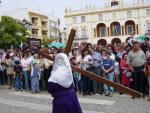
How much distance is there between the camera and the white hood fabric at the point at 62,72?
7.34 metres

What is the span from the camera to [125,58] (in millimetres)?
15414

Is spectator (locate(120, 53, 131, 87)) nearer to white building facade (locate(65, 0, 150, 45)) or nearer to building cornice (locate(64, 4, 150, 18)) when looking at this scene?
white building facade (locate(65, 0, 150, 45))

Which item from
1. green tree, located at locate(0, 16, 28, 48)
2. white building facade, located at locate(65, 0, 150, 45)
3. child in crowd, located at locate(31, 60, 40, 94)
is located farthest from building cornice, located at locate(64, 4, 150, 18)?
child in crowd, located at locate(31, 60, 40, 94)

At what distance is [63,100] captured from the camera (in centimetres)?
740

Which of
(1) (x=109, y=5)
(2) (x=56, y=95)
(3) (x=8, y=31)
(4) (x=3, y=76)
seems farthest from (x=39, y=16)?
(2) (x=56, y=95)

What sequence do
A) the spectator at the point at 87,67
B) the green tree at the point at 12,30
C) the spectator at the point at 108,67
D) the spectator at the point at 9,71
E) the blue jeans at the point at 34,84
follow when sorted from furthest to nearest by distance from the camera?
the green tree at the point at 12,30 → the spectator at the point at 9,71 → the blue jeans at the point at 34,84 → the spectator at the point at 87,67 → the spectator at the point at 108,67

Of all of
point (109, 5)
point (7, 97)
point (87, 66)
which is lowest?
point (7, 97)

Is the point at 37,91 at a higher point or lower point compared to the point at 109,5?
lower

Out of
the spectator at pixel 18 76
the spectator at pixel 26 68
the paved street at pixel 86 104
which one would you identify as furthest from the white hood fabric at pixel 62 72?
the spectator at pixel 18 76

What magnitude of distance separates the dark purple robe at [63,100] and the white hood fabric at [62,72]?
0.27ft

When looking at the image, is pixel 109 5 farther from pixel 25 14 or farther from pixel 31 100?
pixel 31 100

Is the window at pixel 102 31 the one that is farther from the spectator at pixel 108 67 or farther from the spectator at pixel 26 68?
the spectator at pixel 108 67

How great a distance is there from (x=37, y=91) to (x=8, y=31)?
40.8m

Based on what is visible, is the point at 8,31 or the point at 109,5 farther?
the point at 109,5
